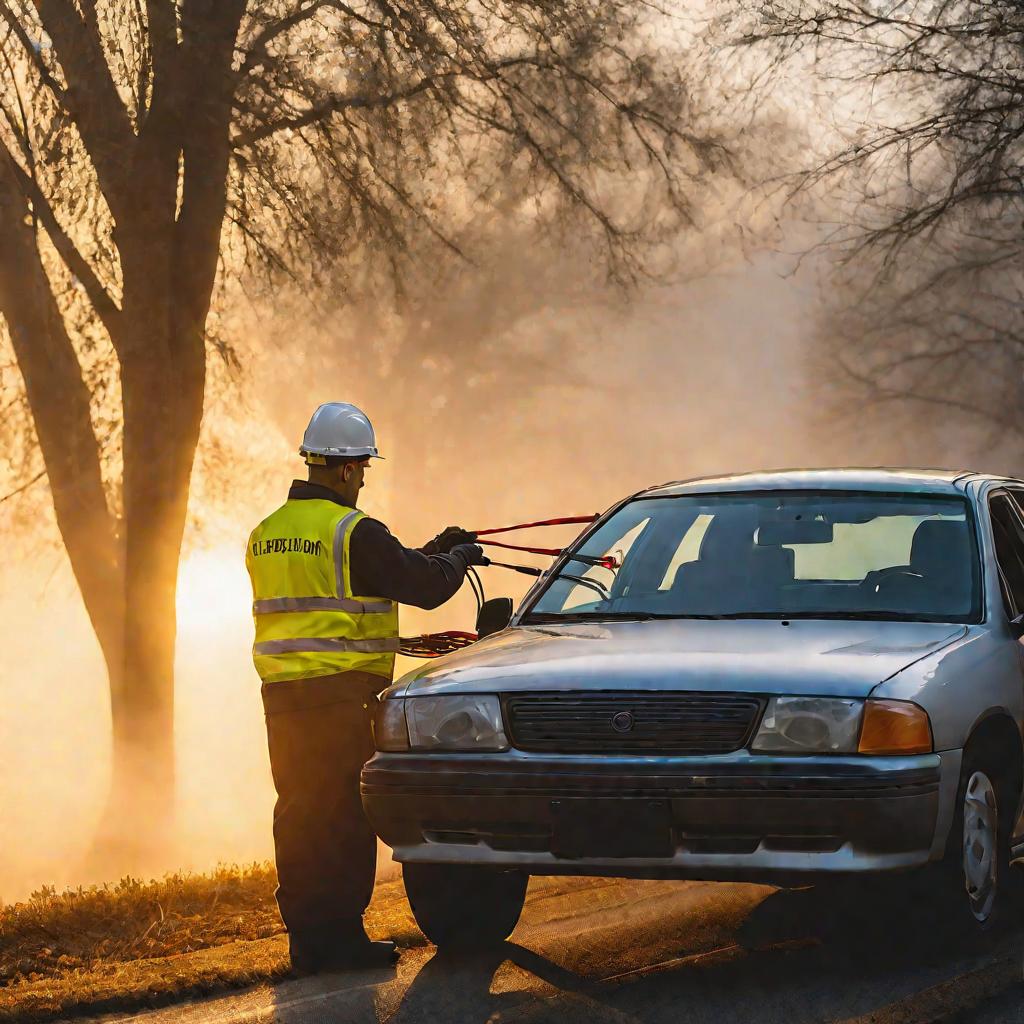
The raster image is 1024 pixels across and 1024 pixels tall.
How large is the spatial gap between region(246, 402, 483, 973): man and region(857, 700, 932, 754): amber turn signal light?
1.83 m

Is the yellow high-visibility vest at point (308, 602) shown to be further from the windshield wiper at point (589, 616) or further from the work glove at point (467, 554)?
the windshield wiper at point (589, 616)

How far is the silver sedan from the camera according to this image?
4.72 metres

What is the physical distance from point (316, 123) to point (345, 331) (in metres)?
16.5

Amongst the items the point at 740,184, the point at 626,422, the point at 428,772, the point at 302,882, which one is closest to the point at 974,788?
the point at 428,772

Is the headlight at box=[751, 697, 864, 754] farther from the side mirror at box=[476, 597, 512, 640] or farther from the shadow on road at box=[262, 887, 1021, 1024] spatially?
the side mirror at box=[476, 597, 512, 640]

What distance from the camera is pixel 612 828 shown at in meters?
4.79

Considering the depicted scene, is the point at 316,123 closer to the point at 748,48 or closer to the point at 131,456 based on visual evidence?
the point at 131,456

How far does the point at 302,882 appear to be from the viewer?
5.76 metres

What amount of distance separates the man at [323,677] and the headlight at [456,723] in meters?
0.68

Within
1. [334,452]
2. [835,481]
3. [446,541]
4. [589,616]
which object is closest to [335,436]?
[334,452]

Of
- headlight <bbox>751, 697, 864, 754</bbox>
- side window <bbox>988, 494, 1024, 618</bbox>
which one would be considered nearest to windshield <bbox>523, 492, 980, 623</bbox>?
side window <bbox>988, 494, 1024, 618</bbox>

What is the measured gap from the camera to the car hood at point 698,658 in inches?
193

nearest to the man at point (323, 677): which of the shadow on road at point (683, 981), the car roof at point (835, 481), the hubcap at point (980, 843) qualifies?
the shadow on road at point (683, 981)

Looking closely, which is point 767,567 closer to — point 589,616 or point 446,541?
point 589,616
